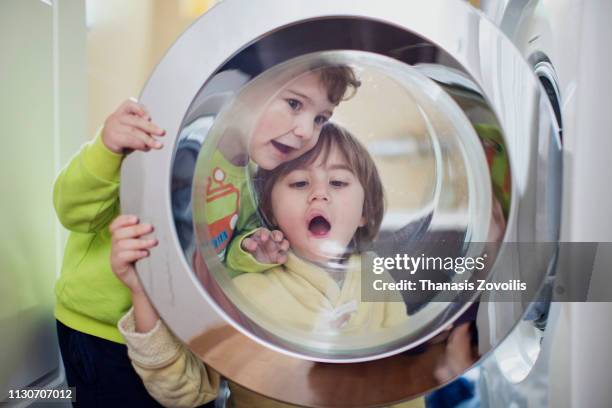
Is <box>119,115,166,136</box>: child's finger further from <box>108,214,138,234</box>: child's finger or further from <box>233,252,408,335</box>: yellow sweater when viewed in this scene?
<box>233,252,408,335</box>: yellow sweater

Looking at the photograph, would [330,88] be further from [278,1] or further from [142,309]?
[142,309]

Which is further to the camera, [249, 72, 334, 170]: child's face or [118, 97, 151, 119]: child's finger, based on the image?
[249, 72, 334, 170]: child's face

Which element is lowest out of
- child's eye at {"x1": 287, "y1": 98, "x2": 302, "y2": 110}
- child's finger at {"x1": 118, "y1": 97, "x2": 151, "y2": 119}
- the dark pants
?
the dark pants

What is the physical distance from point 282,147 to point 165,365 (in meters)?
0.29

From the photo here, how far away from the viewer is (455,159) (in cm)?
77

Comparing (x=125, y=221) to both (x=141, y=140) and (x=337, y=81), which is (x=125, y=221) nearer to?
(x=141, y=140)

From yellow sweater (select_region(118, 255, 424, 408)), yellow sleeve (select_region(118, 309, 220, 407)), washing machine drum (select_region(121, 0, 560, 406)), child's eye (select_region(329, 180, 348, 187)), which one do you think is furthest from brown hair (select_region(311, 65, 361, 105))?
yellow sleeve (select_region(118, 309, 220, 407))

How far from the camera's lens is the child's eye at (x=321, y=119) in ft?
2.64

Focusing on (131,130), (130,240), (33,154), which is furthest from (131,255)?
(33,154)

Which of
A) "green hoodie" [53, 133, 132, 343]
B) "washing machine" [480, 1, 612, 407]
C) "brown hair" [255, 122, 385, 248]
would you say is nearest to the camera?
"washing machine" [480, 1, 612, 407]

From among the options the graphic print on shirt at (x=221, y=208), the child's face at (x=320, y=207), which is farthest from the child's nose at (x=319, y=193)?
the graphic print on shirt at (x=221, y=208)

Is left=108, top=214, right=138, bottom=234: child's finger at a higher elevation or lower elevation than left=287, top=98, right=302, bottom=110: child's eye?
lower

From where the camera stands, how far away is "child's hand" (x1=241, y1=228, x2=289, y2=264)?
0.80 metres

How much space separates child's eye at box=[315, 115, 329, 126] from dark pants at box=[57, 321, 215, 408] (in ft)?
1.24
